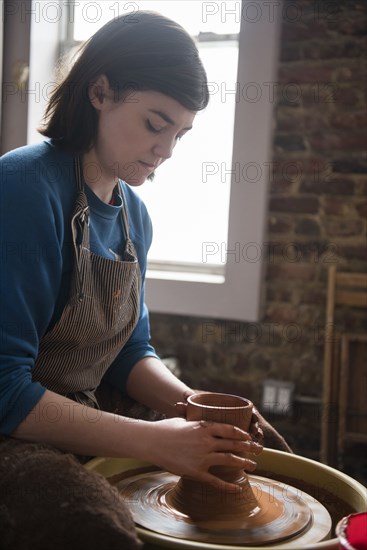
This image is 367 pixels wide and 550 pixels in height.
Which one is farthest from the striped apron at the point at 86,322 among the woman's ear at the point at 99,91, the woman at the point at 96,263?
the woman's ear at the point at 99,91

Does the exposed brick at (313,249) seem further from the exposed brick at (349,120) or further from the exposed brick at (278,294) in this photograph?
the exposed brick at (349,120)

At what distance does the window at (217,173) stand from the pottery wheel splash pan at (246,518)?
1.34 meters

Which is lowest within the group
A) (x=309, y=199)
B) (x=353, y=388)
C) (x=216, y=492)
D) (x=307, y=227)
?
(x=353, y=388)

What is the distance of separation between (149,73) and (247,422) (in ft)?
2.40

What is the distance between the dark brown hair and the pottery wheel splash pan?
74 cm

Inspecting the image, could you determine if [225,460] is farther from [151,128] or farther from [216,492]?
[151,128]

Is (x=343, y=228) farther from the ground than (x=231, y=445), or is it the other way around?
(x=343, y=228)

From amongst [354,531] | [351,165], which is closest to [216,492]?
[354,531]

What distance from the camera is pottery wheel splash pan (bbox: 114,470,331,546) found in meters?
1.13

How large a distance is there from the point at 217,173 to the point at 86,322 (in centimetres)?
140

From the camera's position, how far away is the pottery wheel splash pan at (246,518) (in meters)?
1.13

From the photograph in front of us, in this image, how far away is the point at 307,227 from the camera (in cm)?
255

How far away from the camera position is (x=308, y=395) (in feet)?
8.56

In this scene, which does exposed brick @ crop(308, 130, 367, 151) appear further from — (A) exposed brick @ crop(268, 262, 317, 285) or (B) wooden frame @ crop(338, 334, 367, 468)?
(B) wooden frame @ crop(338, 334, 367, 468)
